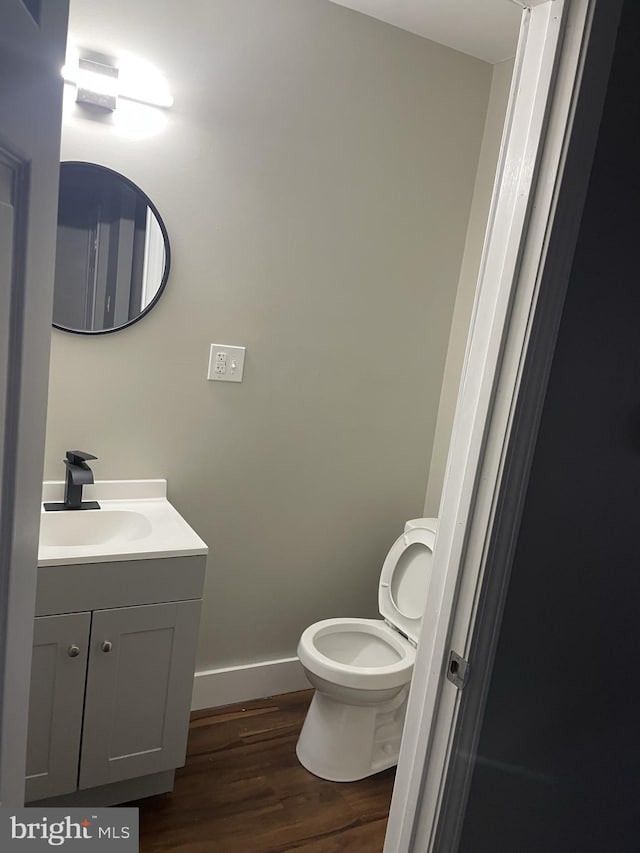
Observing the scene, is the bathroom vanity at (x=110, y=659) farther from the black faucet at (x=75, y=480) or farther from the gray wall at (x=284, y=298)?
the gray wall at (x=284, y=298)

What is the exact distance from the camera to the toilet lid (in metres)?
2.31

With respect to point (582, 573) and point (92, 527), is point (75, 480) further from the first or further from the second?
point (582, 573)

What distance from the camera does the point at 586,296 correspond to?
3.36 ft

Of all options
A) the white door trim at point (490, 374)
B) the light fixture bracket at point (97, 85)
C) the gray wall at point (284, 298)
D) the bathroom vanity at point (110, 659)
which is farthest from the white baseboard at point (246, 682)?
the light fixture bracket at point (97, 85)

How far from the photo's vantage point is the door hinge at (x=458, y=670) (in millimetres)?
1097

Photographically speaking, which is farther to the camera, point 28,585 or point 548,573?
point 548,573

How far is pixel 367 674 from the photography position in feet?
6.62

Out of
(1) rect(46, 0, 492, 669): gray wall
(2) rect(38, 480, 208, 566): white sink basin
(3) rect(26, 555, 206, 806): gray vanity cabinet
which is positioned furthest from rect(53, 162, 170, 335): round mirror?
(3) rect(26, 555, 206, 806): gray vanity cabinet

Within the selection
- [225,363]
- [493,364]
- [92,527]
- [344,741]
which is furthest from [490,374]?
[344,741]

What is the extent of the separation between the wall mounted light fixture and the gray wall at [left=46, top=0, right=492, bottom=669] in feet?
0.15

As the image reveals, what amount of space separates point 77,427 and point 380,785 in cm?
154

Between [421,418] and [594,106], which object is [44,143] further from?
[421,418]

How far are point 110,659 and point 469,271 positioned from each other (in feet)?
6.18

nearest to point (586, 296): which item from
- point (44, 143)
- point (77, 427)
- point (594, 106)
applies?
point (594, 106)
